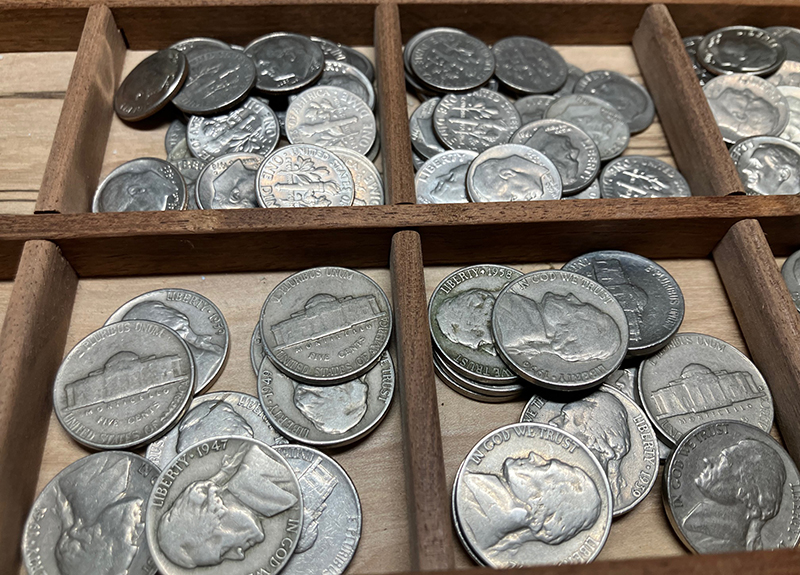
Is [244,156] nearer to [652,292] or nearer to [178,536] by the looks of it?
[178,536]

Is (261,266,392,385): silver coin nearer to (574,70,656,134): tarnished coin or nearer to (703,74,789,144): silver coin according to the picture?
(574,70,656,134): tarnished coin

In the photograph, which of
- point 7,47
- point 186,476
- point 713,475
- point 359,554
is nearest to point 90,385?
point 186,476

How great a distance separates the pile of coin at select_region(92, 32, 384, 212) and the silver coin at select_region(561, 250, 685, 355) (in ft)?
1.70

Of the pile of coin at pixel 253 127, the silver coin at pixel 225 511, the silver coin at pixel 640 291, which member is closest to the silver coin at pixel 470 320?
the silver coin at pixel 640 291

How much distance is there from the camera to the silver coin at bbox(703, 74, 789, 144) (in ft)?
4.90

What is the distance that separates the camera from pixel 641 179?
140 centimetres

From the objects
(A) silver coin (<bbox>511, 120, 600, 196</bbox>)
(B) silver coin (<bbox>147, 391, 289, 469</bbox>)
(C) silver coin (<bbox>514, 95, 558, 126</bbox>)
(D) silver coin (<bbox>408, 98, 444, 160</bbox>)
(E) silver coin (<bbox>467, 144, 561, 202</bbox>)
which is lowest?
(B) silver coin (<bbox>147, 391, 289, 469</bbox>)

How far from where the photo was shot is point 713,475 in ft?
3.41

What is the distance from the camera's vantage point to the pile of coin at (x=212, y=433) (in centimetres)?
96

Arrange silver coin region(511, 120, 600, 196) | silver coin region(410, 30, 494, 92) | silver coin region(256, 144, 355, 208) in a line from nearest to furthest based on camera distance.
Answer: silver coin region(256, 144, 355, 208) → silver coin region(511, 120, 600, 196) → silver coin region(410, 30, 494, 92)

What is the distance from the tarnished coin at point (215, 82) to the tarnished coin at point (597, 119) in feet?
2.61

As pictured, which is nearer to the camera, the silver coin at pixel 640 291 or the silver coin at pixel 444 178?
the silver coin at pixel 640 291

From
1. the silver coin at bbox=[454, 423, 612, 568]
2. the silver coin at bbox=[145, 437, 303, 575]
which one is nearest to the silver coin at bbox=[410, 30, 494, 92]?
the silver coin at bbox=[454, 423, 612, 568]

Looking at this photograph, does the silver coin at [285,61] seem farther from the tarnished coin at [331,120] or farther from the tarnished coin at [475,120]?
the tarnished coin at [475,120]
